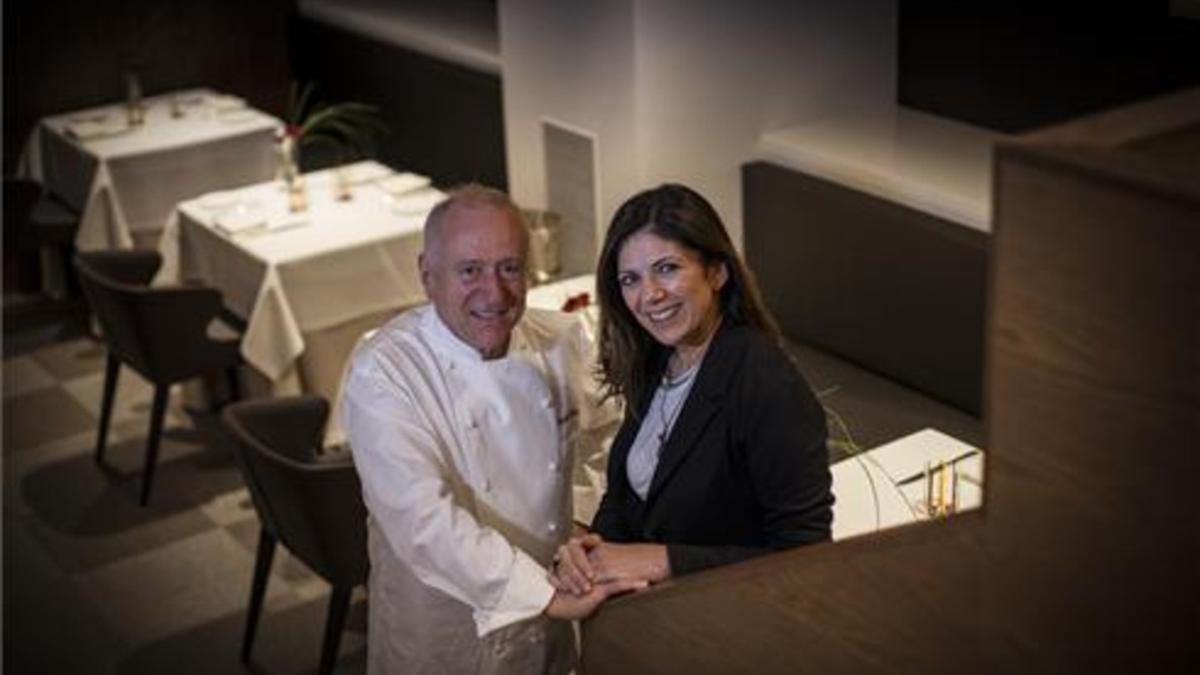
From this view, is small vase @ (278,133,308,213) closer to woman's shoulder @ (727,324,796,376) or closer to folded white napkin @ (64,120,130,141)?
folded white napkin @ (64,120,130,141)

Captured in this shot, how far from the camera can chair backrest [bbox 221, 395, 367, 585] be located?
13.3 feet

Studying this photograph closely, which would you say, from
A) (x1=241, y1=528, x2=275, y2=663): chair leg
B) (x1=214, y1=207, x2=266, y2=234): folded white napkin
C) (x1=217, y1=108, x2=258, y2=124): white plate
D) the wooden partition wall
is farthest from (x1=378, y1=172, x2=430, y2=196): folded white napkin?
the wooden partition wall

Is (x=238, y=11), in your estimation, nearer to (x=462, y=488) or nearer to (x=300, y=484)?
(x=300, y=484)

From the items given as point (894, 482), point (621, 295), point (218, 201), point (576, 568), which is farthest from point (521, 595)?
point (218, 201)

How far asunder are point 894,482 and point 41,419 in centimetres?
358

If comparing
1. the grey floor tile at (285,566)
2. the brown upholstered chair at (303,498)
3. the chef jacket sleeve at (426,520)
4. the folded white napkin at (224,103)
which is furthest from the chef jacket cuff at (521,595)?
the folded white napkin at (224,103)

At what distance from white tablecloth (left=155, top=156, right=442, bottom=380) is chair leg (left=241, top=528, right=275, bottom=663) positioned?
1.05 metres

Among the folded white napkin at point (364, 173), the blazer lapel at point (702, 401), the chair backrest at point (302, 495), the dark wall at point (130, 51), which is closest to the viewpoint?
the blazer lapel at point (702, 401)

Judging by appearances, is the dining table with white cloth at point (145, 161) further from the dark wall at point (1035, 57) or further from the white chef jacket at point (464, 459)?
the white chef jacket at point (464, 459)

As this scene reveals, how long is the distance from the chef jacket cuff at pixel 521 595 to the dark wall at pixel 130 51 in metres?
5.43

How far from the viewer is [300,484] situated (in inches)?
160

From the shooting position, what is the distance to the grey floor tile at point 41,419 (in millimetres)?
6035

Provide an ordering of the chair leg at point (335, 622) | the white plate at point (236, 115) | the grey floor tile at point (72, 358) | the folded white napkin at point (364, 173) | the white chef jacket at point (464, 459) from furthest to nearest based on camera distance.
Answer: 1. the white plate at point (236, 115)
2. the grey floor tile at point (72, 358)
3. the folded white napkin at point (364, 173)
4. the chair leg at point (335, 622)
5. the white chef jacket at point (464, 459)

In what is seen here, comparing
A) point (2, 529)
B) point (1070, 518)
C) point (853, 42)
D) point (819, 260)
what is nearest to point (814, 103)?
point (853, 42)
